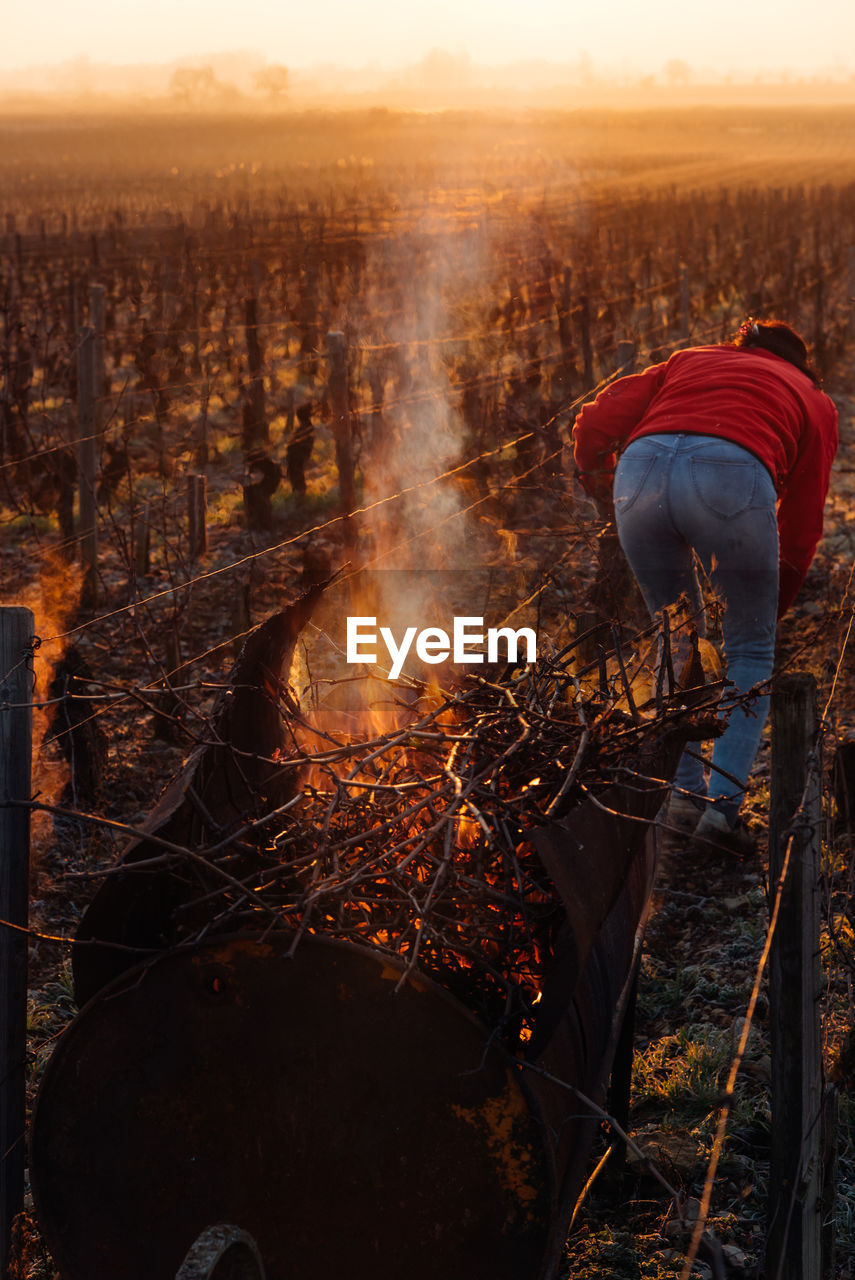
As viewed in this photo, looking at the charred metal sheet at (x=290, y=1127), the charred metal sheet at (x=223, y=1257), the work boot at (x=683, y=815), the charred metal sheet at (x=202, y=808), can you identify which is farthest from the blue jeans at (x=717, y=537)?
the charred metal sheet at (x=223, y=1257)

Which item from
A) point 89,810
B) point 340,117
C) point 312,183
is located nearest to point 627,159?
point 312,183

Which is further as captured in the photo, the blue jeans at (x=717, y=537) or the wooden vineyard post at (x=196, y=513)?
the wooden vineyard post at (x=196, y=513)

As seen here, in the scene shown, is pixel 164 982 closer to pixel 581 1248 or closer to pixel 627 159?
pixel 581 1248

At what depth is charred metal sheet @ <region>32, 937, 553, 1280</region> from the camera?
1620mm

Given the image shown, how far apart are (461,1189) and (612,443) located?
8.73ft

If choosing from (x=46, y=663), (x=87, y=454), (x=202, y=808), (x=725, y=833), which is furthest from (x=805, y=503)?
(x=87, y=454)

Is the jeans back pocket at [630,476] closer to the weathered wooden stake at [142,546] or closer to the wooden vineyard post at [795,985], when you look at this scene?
the wooden vineyard post at [795,985]

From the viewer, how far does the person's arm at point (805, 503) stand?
11.9 ft

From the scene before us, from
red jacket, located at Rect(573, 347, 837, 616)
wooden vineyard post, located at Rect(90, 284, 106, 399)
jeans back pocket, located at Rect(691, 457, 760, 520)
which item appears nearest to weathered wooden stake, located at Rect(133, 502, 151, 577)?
wooden vineyard post, located at Rect(90, 284, 106, 399)

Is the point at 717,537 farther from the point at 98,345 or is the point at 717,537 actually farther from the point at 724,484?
the point at 98,345

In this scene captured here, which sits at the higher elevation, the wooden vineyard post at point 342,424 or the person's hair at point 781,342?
the person's hair at point 781,342

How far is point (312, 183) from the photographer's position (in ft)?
173

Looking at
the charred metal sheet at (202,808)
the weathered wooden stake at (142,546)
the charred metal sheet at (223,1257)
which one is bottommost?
the weathered wooden stake at (142,546)

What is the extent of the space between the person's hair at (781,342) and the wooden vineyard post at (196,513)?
14.2 feet
